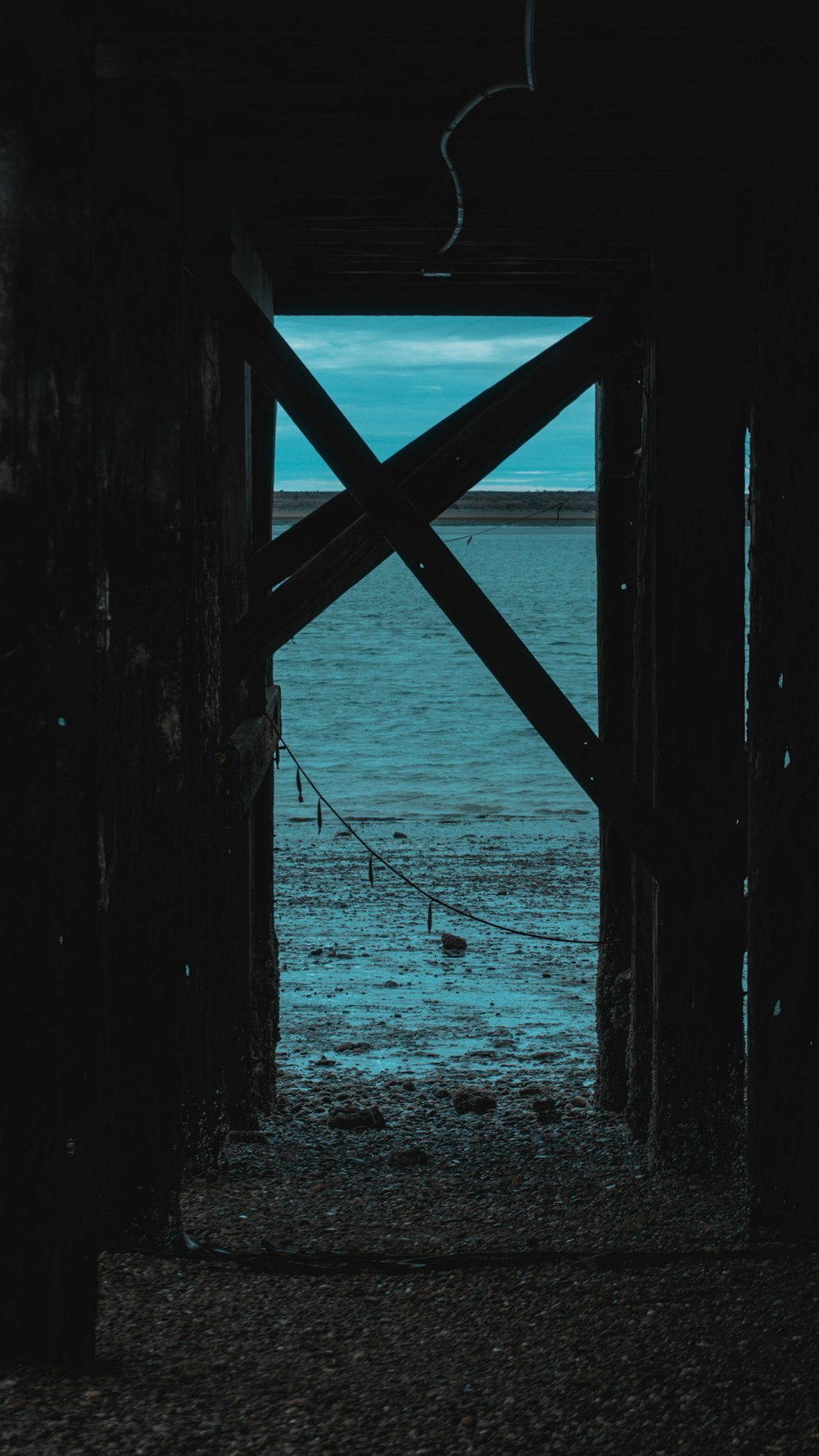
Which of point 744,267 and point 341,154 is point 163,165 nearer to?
point 341,154

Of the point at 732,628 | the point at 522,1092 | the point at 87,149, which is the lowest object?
the point at 522,1092

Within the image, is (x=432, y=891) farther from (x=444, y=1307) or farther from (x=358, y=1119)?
(x=444, y=1307)

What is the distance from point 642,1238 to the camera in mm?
3670

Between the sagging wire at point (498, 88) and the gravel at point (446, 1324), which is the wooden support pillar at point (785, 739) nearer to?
the gravel at point (446, 1324)

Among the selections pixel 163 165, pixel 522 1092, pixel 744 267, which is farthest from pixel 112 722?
pixel 522 1092

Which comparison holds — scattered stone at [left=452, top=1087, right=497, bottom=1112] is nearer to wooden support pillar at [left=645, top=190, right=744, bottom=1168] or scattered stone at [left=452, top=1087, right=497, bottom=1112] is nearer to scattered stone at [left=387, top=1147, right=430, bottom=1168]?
scattered stone at [left=387, top=1147, right=430, bottom=1168]

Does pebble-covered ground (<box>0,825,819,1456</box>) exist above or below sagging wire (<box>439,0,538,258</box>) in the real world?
below

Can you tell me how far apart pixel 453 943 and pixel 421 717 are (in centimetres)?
1746

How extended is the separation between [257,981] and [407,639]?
4240cm

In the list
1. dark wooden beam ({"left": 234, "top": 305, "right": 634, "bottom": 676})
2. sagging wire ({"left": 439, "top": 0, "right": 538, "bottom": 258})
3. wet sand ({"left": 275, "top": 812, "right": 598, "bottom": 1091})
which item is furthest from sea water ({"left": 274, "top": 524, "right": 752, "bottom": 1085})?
sagging wire ({"left": 439, "top": 0, "right": 538, "bottom": 258})

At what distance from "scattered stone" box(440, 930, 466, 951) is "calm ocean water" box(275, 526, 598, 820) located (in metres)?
6.17

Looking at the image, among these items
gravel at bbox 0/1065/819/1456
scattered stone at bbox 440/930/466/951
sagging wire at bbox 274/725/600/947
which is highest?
sagging wire at bbox 274/725/600/947

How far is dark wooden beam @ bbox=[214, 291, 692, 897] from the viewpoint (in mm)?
3699

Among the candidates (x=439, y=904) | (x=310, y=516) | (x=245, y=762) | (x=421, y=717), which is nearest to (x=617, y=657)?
(x=310, y=516)
